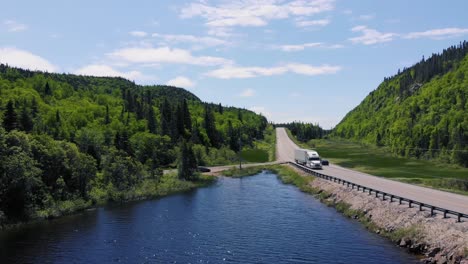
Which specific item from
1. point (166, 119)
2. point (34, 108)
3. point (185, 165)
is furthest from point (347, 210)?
point (34, 108)

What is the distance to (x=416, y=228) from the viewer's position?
4447 centimetres

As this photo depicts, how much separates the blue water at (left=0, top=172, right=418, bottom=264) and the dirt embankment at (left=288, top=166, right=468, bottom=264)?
60.1 inches

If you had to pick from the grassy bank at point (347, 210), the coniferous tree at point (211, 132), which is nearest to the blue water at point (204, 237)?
the grassy bank at point (347, 210)

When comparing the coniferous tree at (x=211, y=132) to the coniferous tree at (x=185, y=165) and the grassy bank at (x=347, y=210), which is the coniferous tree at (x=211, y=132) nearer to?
the grassy bank at (x=347, y=210)

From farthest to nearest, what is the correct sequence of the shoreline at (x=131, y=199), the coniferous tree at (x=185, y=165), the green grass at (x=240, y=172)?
the green grass at (x=240, y=172)
the coniferous tree at (x=185, y=165)
the shoreline at (x=131, y=199)

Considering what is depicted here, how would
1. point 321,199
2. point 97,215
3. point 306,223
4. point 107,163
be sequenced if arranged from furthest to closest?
point 107,163 < point 321,199 < point 97,215 < point 306,223

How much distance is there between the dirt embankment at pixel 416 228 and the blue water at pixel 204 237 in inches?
60.1

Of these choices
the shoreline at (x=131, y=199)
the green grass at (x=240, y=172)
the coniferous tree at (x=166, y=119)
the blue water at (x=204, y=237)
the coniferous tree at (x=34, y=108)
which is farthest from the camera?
the coniferous tree at (x=166, y=119)

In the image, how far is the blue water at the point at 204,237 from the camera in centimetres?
4209

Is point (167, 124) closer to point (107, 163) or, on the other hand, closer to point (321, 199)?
point (107, 163)

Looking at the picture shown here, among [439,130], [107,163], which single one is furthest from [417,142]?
[107,163]

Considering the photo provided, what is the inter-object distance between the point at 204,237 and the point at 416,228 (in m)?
22.5

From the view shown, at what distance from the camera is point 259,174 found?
127 m

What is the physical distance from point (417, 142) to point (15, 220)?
167 metres
